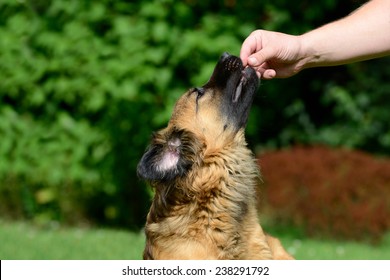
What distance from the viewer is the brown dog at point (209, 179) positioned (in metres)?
5.60

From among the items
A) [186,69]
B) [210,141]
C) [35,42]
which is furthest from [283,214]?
[210,141]

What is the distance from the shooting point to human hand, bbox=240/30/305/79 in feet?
18.4

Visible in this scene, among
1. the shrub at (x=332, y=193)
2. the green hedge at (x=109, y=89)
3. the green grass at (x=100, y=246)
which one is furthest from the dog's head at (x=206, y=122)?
the shrub at (x=332, y=193)

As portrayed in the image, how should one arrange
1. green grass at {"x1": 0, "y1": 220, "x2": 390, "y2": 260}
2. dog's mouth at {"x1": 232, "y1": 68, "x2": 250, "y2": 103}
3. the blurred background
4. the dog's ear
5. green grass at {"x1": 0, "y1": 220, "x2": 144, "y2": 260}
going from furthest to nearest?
the blurred background, green grass at {"x1": 0, "y1": 220, "x2": 390, "y2": 260}, green grass at {"x1": 0, "y1": 220, "x2": 144, "y2": 260}, dog's mouth at {"x1": 232, "y1": 68, "x2": 250, "y2": 103}, the dog's ear

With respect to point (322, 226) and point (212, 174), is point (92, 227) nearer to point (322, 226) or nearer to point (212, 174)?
point (322, 226)

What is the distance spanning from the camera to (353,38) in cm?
567

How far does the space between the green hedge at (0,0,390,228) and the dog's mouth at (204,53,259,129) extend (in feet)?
15.4

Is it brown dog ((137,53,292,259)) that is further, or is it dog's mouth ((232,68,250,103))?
dog's mouth ((232,68,250,103))

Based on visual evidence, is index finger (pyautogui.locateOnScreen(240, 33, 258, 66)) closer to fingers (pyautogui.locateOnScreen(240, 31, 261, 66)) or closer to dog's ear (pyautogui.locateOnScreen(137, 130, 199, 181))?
fingers (pyautogui.locateOnScreen(240, 31, 261, 66))

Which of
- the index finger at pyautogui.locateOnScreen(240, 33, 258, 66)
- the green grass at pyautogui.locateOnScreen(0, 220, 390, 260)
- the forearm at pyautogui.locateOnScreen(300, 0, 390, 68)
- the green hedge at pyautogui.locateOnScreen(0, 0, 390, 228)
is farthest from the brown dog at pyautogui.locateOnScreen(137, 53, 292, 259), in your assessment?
the green hedge at pyautogui.locateOnScreen(0, 0, 390, 228)

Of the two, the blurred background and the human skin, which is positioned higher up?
the blurred background

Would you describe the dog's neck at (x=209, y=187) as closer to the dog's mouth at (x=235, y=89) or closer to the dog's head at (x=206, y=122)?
the dog's head at (x=206, y=122)

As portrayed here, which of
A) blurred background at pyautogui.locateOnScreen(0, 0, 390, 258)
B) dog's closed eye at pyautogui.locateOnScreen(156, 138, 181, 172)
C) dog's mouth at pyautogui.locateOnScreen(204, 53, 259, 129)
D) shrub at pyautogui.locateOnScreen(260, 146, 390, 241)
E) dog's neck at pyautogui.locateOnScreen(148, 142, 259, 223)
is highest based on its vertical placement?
blurred background at pyautogui.locateOnScreen(0, 0, 390, 258)

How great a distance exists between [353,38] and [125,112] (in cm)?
584
